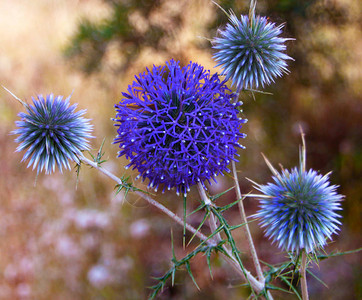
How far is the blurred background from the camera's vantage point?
3.35 m

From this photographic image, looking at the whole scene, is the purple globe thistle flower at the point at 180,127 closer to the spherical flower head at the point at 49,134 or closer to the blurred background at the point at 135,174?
the spherical flower head at the point at 49,134

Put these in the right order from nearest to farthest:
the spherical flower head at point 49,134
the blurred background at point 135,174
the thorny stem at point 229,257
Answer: the thorny stem at point 229,257 → the spherical flower head at point 49,134 → the blurred background at point 135,174

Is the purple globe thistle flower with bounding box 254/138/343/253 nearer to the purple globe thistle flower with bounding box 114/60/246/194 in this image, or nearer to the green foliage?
the purple globe thistle flower with bounding box 114/60/246/194

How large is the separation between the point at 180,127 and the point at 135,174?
1.90m

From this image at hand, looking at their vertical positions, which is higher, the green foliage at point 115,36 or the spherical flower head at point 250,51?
the green foliage at point 115,36

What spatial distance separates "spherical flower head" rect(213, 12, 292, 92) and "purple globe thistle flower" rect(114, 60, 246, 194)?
0.47ft

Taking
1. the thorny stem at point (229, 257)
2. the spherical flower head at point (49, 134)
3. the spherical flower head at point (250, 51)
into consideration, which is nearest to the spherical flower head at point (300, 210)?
the thorny stem at point (229, 257)

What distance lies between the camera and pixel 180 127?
139cm

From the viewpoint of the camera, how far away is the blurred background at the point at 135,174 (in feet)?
11.0

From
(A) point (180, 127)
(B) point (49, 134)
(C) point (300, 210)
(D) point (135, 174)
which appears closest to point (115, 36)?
(D) point (135, 174)

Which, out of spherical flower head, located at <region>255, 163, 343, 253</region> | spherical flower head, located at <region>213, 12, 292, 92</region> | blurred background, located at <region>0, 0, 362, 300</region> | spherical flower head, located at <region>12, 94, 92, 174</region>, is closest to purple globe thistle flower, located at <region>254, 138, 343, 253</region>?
spherical flower head, located at <region>255, 163, 343, 253</region>

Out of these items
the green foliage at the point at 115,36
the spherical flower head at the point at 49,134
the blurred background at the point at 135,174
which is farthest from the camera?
the green foliage at the point at 115,36

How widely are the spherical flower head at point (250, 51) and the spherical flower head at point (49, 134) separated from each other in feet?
2.24

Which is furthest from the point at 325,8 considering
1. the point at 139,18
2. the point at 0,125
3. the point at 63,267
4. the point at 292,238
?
the point at 0,125
